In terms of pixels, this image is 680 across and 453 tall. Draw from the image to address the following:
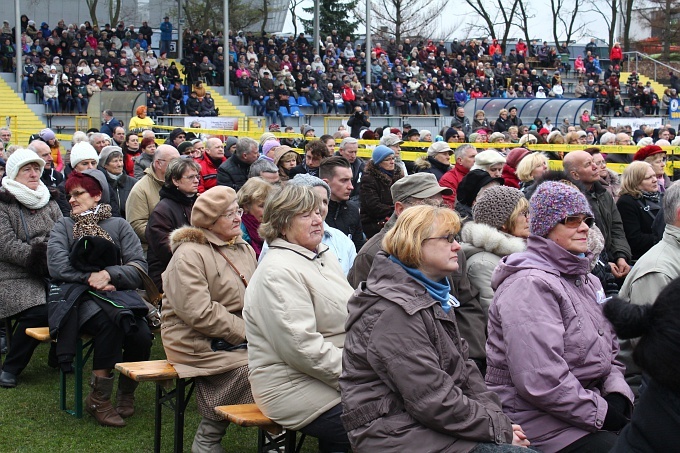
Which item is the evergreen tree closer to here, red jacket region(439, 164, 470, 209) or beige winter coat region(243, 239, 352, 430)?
red jacket region(439, 164, 470, 209)

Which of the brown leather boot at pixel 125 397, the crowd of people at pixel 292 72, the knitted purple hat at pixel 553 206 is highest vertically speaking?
the crowd of people at pixel 292 72

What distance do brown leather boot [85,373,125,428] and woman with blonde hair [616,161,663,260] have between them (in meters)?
4.49

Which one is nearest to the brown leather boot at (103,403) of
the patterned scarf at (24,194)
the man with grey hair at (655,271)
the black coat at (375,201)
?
the patterned scarf at (24,194)

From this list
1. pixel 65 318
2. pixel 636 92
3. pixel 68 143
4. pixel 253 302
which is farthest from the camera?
pixel 636 92

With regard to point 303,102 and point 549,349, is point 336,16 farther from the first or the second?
point 549,349

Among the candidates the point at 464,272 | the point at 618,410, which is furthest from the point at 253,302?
the point at 618,410

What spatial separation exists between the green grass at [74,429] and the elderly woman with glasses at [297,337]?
4.74 feet

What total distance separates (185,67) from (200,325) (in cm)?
2851

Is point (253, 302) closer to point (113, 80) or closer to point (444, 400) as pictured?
point (444, 400)

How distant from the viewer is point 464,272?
4.86 m

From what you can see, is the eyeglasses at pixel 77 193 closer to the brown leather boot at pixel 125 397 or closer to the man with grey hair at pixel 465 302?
the brown leather boot at pixel 125 397

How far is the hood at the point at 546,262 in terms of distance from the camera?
4090 millimetres

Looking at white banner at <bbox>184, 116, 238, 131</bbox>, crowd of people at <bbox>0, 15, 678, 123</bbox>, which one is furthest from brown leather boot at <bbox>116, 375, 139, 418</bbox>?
crowd of people at <bbox>0, 15, 678, 123</bbox>

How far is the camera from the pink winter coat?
3.82 m
